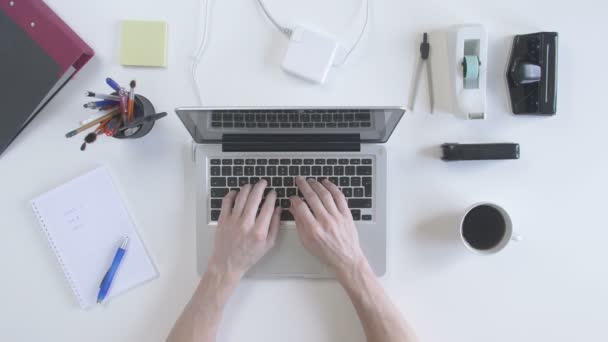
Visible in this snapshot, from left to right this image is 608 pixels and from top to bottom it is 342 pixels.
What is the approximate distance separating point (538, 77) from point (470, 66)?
143 millimetres

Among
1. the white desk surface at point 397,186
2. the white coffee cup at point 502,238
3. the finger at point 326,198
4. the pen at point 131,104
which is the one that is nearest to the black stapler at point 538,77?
the white desk surface at point 397,186

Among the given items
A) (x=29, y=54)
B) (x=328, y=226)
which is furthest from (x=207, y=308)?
(x=29, y=54)

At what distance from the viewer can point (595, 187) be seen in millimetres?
838

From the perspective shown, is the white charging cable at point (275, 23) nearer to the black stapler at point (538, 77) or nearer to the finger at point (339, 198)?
the finger at point (339, 198)

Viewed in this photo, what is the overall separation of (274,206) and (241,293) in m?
0.21

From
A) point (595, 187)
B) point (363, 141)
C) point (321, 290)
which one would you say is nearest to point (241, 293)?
point (321, 290)

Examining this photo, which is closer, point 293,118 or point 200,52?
point 293,118

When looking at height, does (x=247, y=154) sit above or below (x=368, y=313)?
above

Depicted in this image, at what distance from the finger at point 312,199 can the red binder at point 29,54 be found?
1.79 feet

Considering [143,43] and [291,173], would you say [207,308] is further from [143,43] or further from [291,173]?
[143,43]

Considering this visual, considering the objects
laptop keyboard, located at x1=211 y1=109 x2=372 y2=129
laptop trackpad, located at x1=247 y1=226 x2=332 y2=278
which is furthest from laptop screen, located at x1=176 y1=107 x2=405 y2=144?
laptop trackpad, located at x1=247 y1=226 x2=332 y2=278

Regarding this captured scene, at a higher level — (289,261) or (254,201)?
(254,201)

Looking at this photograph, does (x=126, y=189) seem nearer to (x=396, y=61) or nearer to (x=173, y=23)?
(x=173, y=23)

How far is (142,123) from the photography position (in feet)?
2.54
